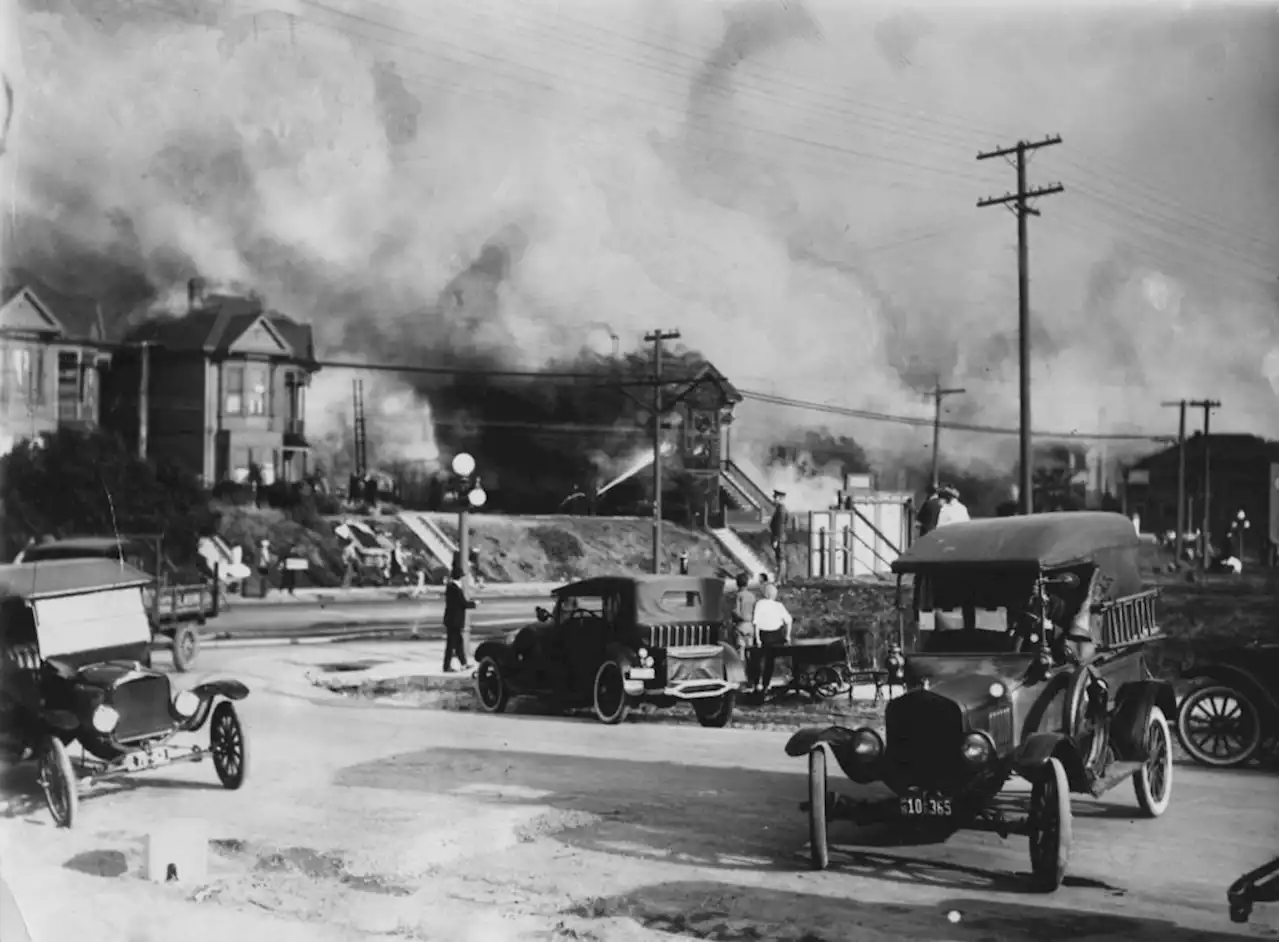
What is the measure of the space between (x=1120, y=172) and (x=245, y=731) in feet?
17.5

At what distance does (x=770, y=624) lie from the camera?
7398 mm

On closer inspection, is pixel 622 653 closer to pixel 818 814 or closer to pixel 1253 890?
pixel 818 814

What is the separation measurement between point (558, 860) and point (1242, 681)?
3645mm

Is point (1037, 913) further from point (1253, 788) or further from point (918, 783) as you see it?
point (1253, 788)

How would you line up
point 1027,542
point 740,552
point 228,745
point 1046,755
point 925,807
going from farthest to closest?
point 228,745
point 740,552
point 1027,542
point 925,807
point 1046,755

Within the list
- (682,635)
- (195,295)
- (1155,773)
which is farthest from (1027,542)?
(195,295)

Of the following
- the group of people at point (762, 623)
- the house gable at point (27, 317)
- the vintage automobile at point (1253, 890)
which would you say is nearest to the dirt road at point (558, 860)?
the vintage automobile at point (1253, 890)

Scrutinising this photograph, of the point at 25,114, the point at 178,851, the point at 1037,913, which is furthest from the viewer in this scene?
the point at 25,114

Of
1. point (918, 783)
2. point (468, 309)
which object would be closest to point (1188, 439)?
point (918, 783)

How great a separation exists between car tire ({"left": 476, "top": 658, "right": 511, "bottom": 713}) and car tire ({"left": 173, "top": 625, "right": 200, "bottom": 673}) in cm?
288

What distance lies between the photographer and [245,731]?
6.77 m

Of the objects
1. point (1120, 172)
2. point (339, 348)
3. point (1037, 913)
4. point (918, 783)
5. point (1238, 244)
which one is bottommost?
point (1037, 913)

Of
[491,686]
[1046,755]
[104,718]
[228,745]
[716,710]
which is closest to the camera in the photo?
[1046,755]

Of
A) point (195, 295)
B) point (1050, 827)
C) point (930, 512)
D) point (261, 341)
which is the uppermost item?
point (195, 295)
